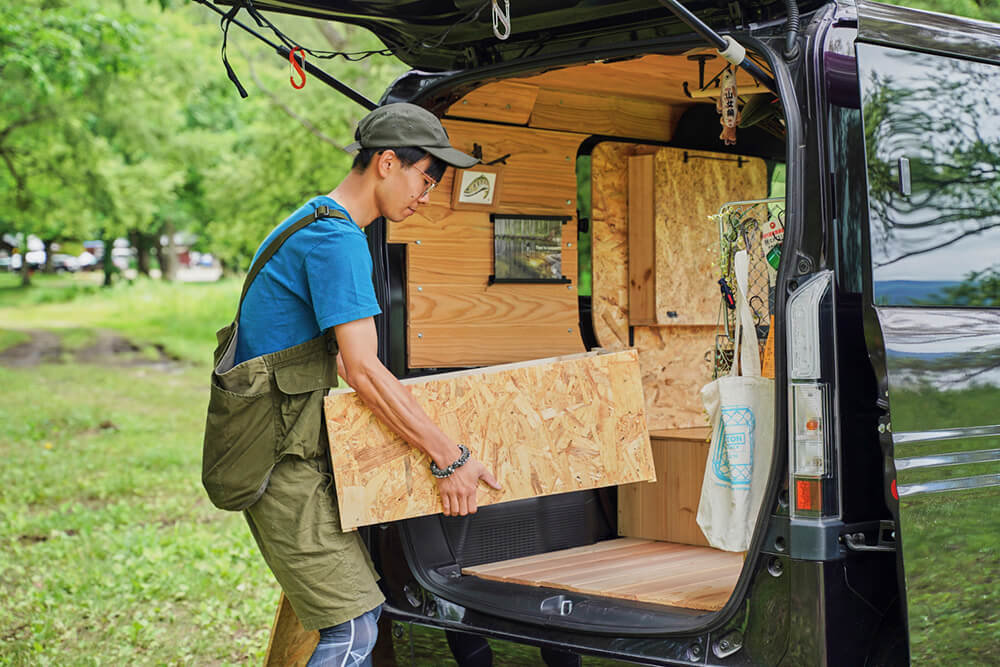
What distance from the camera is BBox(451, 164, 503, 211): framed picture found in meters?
4.47

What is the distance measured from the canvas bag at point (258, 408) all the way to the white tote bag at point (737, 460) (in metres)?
1.16

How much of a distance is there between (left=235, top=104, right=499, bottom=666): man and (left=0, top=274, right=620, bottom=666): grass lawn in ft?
2.34

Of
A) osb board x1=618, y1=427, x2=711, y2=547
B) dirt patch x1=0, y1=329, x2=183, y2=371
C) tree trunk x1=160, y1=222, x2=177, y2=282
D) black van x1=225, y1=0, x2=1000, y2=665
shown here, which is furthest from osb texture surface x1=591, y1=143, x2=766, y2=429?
tree trunk x1=160, y1=222, x2=177, y2=282

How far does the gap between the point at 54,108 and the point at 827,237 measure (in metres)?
17.5

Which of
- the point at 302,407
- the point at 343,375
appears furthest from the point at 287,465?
the point at 343,375

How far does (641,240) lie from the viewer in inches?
209

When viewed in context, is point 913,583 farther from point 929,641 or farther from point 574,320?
point 574,320

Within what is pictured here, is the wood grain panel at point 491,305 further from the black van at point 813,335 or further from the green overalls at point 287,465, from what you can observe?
the green overalls at point 287,465

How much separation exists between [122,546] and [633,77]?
4529 mm

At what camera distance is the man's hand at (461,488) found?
3273 mm

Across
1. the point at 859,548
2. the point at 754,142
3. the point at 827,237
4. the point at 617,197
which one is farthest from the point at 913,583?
the point at 754,142

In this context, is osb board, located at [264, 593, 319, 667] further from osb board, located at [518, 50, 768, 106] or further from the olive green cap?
osb board, located at [518, 50, 768, 106]

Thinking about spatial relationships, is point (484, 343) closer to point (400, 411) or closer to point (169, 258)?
point (400, 411)

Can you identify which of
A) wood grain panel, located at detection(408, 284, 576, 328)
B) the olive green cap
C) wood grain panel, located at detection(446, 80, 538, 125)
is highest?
wood grain panel, located at detection(446, 80, 538, 125)
